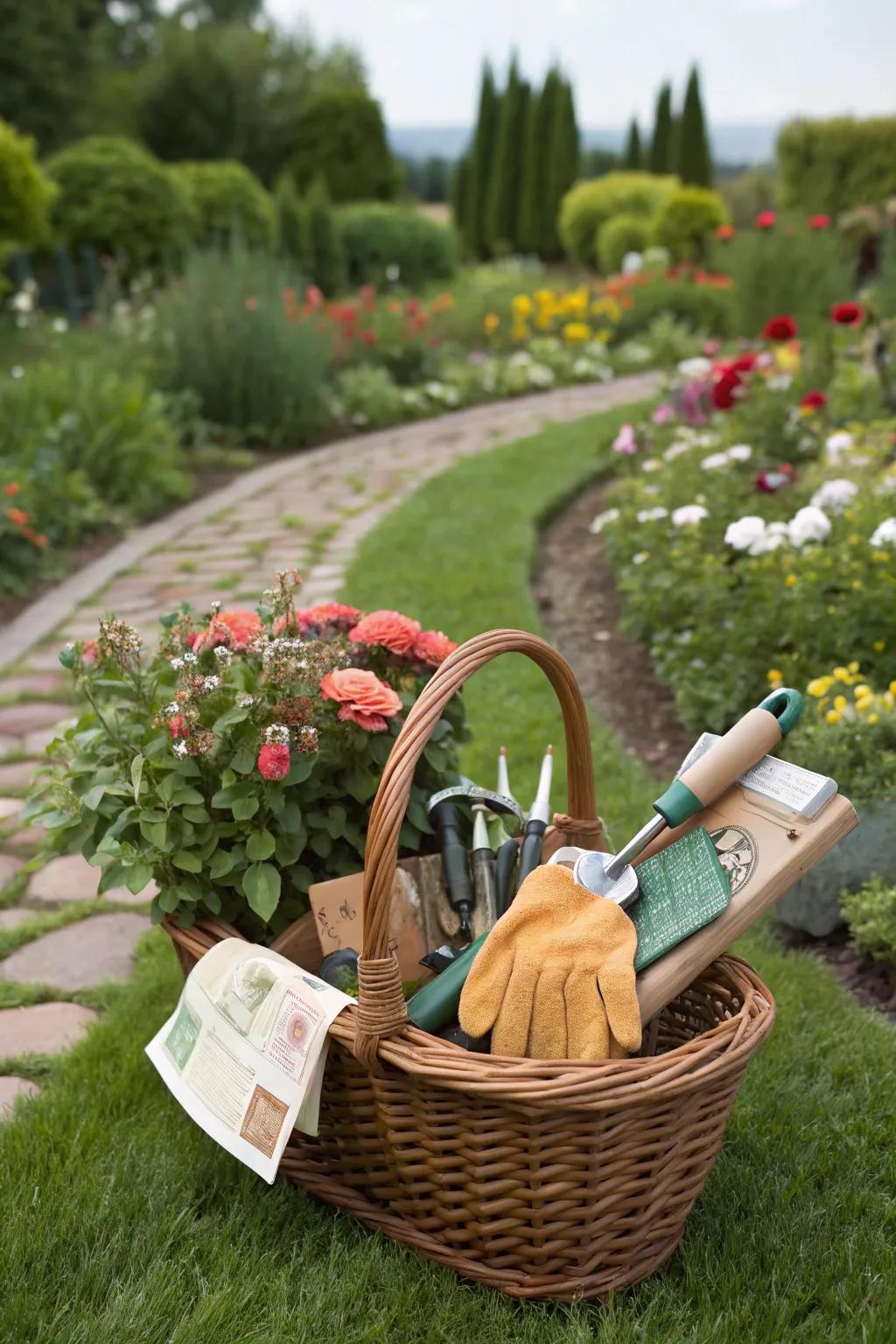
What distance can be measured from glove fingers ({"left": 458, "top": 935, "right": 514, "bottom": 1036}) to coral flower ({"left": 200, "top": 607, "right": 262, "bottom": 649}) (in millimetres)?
744

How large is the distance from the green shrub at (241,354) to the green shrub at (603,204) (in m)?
11.8

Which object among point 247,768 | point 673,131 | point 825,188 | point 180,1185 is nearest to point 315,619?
point 247,768

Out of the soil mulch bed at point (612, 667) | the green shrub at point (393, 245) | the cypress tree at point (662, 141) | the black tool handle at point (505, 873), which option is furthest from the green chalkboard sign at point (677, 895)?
the cypress tree at point (662, 141)

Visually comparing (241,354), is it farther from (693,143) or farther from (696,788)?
(693,143)

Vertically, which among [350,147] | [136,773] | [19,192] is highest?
[350,147]

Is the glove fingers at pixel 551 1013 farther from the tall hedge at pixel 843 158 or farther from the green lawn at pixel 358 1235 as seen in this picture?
the tall hedge at pixel 843 158

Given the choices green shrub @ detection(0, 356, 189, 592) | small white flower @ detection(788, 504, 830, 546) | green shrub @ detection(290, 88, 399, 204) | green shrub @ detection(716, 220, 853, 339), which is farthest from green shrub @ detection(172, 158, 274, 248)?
small white flower @ detection(788, 504, 830, 546)

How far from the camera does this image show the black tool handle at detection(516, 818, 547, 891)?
1.96 metres

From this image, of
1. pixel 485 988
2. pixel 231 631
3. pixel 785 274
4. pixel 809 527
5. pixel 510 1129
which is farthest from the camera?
pixel 785 274

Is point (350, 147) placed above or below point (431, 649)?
above

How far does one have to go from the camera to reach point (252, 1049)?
1732 millimetres

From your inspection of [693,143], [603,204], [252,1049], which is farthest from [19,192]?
[693,143]

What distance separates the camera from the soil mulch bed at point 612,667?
257 centimetres

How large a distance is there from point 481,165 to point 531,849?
2329cm
